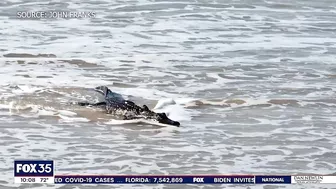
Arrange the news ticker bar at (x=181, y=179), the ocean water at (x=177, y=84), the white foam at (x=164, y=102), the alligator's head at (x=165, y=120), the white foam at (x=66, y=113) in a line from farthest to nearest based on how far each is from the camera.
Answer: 1. the white foam at (x=164, y=102)
2. the white foam at (x=66, y=113)
3. the alligator's head at (x=165, y=120)
4. the ocean water at (x=177, y=84)
5. the news ticker bar at (x=181, y=179)

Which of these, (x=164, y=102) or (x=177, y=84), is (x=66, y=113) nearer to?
(x=164, y=102)

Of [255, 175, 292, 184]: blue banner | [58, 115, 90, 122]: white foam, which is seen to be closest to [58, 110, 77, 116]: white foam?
[58, 115, 90, 122]: white foam

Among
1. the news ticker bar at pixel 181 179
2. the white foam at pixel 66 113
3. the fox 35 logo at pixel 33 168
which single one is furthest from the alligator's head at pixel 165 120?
the fox 35 logo at pixel 33 168

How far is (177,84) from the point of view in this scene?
10742 millimetres

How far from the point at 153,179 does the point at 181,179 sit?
23cm

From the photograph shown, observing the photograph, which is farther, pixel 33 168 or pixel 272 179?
pixel 33 168

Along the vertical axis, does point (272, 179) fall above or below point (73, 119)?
below

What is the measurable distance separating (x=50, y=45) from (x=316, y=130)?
5465 mm

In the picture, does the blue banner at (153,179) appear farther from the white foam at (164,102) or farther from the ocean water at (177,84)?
the white foam at (164,102)

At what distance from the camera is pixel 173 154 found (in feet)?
25.7

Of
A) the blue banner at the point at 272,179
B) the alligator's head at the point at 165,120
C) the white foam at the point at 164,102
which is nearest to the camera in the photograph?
the blue banner at the point at 272,179

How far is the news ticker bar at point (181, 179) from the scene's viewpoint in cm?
714

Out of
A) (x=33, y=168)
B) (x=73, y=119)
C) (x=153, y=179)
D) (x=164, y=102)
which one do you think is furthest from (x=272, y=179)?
(x=164, y=102)

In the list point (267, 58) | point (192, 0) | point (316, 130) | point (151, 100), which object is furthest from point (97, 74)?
point (192, 0)
